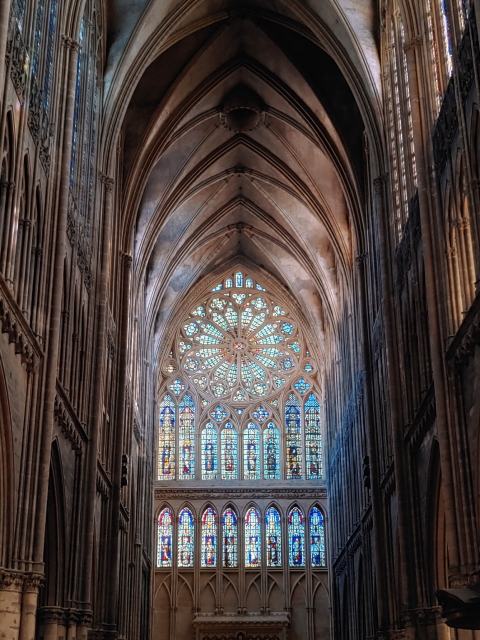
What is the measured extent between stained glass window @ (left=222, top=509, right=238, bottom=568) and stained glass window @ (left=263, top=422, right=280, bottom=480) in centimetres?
250

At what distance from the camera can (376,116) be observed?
27453 millimetres

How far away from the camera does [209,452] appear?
43406 mm

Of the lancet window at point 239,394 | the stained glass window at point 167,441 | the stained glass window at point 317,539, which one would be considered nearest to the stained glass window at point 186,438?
the lancet window at point 239,394

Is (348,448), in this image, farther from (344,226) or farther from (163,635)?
(163,635)

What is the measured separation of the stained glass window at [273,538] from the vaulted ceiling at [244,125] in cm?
933

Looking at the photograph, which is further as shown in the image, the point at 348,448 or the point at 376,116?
the point at 348,448

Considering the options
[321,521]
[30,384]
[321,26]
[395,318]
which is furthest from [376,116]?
[321,521]

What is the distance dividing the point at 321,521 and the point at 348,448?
818cm

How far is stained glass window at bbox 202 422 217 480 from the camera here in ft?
141

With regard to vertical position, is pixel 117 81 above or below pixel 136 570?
above

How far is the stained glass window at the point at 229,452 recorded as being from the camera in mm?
42969

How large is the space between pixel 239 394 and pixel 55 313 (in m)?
25.8

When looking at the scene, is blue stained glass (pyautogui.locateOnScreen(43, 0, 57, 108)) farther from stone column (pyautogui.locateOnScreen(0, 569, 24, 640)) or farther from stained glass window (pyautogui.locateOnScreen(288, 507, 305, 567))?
stained glass window (pyautogui.locateOnScreen(288, 507, 305, 567))

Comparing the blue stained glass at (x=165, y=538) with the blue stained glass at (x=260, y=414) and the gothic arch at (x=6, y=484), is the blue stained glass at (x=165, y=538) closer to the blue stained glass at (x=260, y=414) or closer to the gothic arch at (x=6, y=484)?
the blue stained glass at (x=260, y=414)
